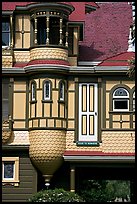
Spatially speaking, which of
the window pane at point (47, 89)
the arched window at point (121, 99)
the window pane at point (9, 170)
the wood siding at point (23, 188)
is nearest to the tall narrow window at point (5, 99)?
the window pane at point (47, 89)

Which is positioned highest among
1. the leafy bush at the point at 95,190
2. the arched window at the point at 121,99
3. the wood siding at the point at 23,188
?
the arched window at the point at 121,99

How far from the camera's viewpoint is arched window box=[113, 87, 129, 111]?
20922mm

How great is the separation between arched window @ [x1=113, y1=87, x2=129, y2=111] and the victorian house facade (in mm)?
40

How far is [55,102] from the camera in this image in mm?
20906

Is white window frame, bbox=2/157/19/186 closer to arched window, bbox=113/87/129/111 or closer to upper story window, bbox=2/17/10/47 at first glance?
arched window, bbox=113/87/129/111

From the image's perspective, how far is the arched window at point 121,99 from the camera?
68.6 feet

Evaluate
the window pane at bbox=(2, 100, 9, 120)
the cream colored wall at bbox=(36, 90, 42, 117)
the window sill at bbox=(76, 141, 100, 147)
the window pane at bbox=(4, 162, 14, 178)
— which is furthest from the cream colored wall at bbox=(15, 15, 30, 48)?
the window pane at bbox=(4, 162, 14, 178)

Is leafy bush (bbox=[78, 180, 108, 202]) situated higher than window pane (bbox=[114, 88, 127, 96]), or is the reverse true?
window pane (bbox=[114, 88, 127, 96])

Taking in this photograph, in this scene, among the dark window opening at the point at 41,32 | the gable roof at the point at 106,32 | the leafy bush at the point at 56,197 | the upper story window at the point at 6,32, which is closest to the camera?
the leafy bush at the point at 56,197

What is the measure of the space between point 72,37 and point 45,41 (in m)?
1.37

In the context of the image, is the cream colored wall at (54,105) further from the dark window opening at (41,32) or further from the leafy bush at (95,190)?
the leafy bush at (95,190)

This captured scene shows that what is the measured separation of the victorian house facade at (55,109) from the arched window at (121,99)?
0.13 feet

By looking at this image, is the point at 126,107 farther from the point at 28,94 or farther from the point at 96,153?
the point at 28,94

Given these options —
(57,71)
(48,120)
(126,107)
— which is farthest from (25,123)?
(126,107)
